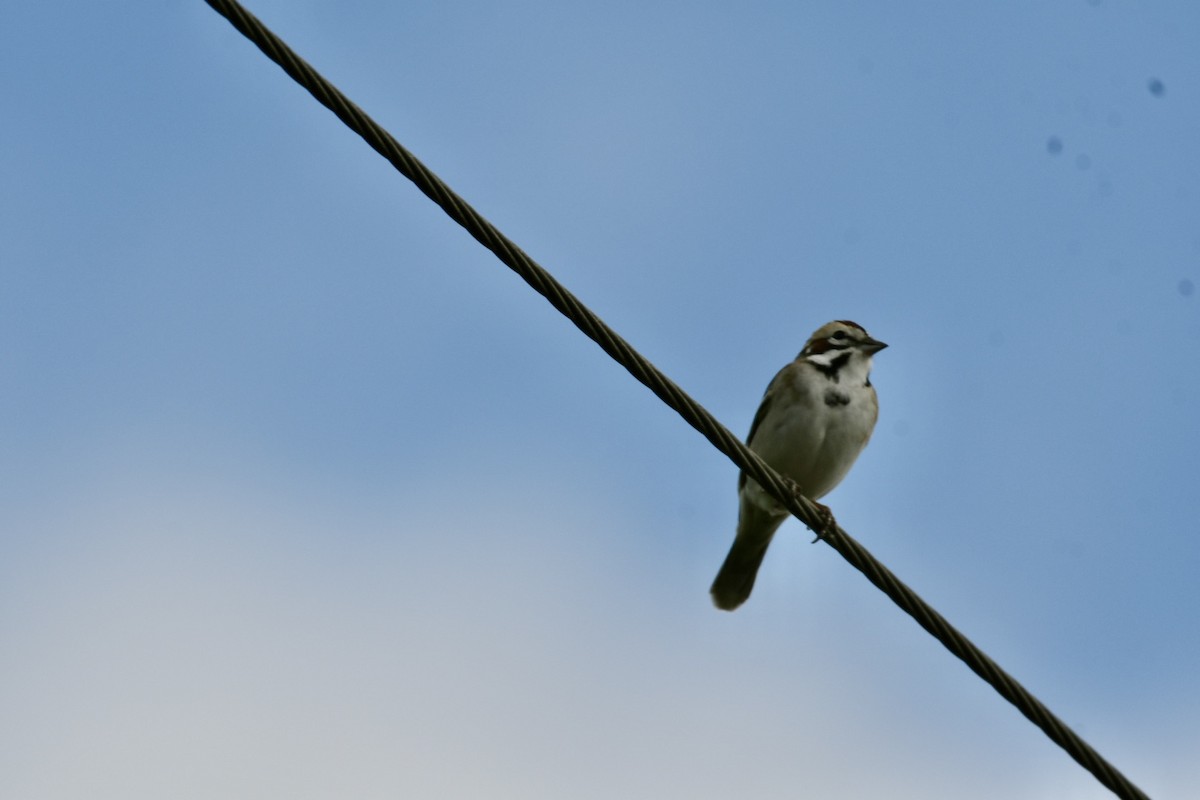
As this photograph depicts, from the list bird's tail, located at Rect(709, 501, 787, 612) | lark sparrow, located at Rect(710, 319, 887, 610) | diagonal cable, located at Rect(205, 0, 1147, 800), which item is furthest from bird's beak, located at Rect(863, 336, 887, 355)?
diagonal cable, located at Rect(205, 0, 1147, 800)

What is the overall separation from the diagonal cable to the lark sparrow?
288cm

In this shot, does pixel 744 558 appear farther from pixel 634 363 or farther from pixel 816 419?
pixel 634 363

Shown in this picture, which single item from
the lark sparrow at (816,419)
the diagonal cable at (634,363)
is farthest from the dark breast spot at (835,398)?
the diagonal cable at (634,363)

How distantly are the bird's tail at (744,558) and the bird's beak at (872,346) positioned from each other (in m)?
1.07

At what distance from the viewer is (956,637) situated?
4.55 metres

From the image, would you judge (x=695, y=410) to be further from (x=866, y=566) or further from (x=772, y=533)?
(x=772, y=533)

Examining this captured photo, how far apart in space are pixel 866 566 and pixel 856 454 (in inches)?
128

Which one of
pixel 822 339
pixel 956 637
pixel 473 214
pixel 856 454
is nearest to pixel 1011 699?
pixel 956 637

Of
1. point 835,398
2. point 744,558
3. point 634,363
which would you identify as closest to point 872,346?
point 835,398

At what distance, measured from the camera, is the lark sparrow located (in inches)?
314

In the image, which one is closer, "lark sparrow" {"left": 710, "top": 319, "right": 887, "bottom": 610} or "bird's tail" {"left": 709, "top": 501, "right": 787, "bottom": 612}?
"lark sparrow" {"left": 710, "top": 319, "right": 887, "bottom": 610}

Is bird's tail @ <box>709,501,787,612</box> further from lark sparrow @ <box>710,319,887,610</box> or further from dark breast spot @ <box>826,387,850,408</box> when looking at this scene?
dark breast spot @ <box>826,387,850,408</box>

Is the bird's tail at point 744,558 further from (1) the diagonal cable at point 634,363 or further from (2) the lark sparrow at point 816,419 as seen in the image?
(1) the diagonal cable at point 634,363

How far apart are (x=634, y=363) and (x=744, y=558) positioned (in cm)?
442
